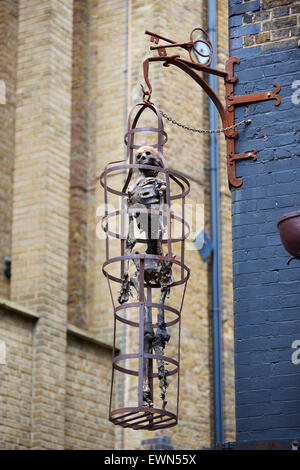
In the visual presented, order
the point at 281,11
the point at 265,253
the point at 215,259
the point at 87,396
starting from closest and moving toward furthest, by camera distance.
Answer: the point at 265,253 < the point at 281,11 < the point at 87,396 < the point at 215,259

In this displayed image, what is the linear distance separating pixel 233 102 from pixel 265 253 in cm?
149

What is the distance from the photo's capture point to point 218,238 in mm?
17609

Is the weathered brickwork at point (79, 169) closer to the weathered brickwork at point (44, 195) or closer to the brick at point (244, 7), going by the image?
the weathered brickwork at point (44, 195)

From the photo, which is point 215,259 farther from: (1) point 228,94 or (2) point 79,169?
(1) point 228,94

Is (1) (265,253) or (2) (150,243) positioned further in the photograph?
(1) (265,253)

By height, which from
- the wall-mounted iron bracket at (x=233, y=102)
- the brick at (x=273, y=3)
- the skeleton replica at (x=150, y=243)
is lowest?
the skeleton replica at (x=150, y=243)

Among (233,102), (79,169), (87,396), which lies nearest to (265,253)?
(233,102)

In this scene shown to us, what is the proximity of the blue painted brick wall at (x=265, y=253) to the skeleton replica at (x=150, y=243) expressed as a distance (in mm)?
861

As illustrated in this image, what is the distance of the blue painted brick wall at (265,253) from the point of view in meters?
9.71

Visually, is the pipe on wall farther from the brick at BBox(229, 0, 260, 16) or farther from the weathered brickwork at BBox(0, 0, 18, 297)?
the brick at BBox(229, 0, 260, 16)

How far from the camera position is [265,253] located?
10.2 meters

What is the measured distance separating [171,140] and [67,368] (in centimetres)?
362

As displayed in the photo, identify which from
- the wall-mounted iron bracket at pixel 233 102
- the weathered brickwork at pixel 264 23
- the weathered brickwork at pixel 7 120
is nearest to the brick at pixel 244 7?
the weathered brickwork at pixel 264 23

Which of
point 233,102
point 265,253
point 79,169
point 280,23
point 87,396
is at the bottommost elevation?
point 265,253
